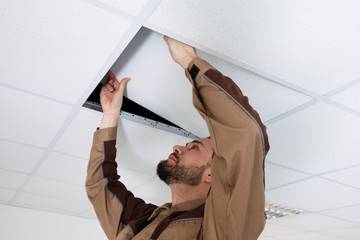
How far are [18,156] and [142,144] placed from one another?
1.14m

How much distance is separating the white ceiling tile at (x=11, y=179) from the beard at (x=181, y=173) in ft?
6.51

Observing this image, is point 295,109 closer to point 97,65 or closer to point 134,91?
point 134,91

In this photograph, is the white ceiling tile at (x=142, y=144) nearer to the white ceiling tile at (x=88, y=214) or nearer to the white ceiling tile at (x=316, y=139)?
the white ceiling tile at (x=316, y=139)

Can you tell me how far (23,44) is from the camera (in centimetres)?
140

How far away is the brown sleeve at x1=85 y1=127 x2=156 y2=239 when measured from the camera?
5.86 ft

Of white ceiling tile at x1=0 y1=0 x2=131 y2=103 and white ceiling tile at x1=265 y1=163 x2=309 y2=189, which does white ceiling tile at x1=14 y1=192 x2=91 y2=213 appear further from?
white ceiling tile at x1=0 y1=0 x2=131 y2=103

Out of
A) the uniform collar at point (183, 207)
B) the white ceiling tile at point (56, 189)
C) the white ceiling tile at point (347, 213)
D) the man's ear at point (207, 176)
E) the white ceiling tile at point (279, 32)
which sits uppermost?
the white ceiling tile at point (56, 189)

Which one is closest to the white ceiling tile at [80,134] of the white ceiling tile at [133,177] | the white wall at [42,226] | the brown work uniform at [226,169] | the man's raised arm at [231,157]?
the white ceiling tile at [133,177]

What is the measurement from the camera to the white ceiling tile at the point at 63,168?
2631 mm

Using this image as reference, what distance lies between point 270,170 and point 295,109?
0.98 meters

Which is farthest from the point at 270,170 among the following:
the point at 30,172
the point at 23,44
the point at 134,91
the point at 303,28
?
the point at 30,172

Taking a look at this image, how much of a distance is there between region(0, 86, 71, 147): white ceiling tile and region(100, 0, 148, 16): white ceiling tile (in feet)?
3.04

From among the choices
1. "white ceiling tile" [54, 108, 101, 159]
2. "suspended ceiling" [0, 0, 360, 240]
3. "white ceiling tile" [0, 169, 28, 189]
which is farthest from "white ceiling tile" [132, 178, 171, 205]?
"white ceiling tile" [0, 169, 28, 189]

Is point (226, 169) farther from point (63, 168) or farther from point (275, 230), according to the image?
point (275, 230)
